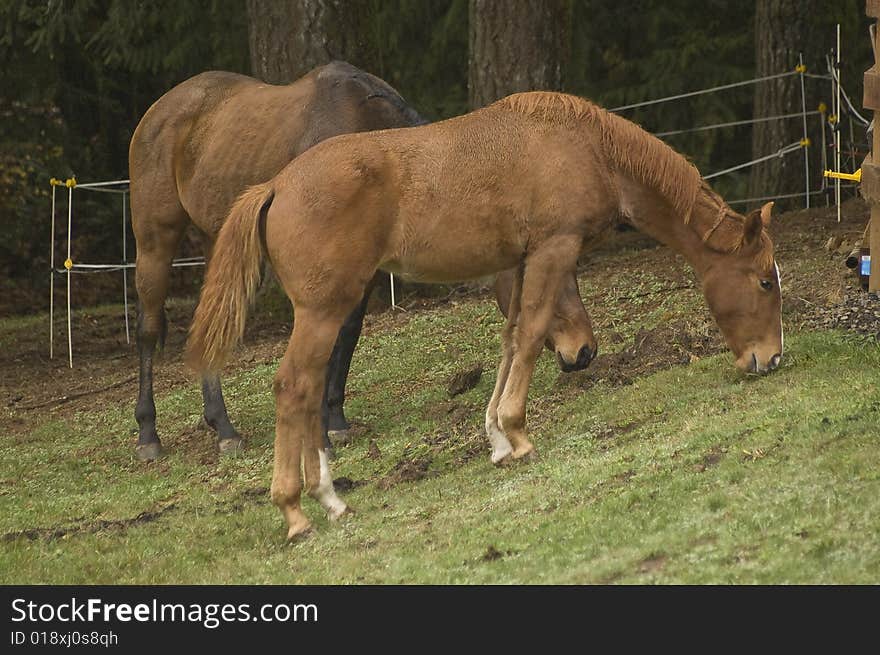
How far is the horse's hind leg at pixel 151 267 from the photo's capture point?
995 cm

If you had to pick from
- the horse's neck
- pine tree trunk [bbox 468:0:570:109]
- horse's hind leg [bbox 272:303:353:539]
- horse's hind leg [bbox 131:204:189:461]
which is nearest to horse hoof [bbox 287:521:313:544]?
horse's hind leg [bbox 272:303:353:539]

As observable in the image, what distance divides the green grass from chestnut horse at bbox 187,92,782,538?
403 millimetres

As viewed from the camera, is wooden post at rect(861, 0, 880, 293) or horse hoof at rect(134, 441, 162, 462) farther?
horse hoof at rect(134, 441, 162, 462)

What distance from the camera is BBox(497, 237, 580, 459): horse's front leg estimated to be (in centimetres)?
748

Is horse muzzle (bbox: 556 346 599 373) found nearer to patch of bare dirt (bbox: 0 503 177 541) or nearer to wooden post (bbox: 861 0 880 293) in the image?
wooden post (bbox: 861 0 880 293)

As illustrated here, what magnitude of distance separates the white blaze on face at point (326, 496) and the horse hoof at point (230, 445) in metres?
2.40

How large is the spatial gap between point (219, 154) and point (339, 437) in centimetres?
211

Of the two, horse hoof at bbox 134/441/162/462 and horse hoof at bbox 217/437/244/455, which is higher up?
horse hoof at bbox 217/437/244/455

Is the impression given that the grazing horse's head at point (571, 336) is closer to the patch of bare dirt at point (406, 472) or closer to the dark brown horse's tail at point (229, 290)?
the patch of bare dirt at point (406, 472)

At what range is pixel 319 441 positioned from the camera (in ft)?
23.5

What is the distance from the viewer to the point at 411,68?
18719 millimetres

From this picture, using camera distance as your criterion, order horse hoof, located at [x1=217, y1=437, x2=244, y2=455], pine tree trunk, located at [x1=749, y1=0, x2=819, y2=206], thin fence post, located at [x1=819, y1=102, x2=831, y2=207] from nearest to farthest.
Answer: horse hoof, located at [x1=217, y1=437, x2=244, y2=455] → thin fence post, located at [x1=819, y1=102, x2=831, y2=207] → pine tree trunk, located at [x1=749, y1=0, x2=819, y2=206]

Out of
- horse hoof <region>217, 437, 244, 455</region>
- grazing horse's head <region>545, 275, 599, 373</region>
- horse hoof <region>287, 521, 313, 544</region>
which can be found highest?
grazing horse's head <region>545, 275, 599, 373</region>

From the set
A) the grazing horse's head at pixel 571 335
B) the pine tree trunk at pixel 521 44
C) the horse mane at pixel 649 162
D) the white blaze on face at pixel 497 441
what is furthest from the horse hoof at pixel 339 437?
the pine tree trunk at pixel 521 44
